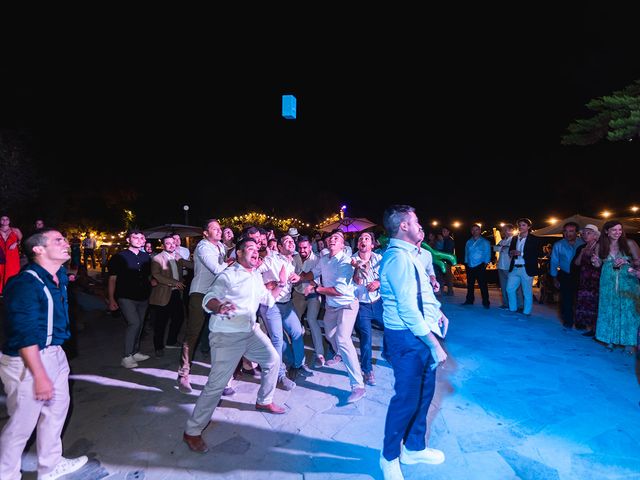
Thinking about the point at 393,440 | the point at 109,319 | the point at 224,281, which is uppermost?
the point at 224,281

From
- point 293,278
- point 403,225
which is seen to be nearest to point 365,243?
point 293,278

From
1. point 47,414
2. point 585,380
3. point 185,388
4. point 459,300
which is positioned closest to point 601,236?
point 585,380

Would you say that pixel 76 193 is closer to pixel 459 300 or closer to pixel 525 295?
pixel 459 300

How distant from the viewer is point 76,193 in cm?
Answer: 2066

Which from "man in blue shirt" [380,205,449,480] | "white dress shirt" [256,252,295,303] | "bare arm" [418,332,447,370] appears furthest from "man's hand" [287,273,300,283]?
"bare arm" [418,332,447,370]

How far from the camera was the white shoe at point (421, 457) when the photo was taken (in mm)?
2904

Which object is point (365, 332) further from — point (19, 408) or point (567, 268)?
point (567, 268)

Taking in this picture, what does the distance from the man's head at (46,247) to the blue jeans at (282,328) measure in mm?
2158

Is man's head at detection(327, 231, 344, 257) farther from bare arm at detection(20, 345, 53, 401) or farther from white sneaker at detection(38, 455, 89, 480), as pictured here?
white sneaker at detection(38, 455, 89, 480)

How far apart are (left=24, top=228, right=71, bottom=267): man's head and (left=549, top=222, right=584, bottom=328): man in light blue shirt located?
813cm

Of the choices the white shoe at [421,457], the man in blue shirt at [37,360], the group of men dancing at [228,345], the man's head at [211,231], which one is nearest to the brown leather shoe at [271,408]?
the group of men dancing at [228,345]

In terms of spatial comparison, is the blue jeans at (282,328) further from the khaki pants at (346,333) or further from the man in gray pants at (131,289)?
the man in gray pants at (131,289)

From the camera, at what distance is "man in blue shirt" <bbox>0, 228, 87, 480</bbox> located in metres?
2.39

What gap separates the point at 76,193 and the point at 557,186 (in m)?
29.4
